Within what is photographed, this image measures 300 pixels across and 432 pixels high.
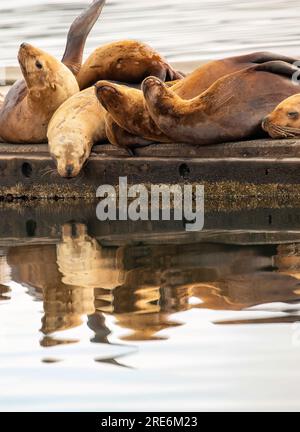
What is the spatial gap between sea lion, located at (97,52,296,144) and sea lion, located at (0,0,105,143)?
980 millimetres

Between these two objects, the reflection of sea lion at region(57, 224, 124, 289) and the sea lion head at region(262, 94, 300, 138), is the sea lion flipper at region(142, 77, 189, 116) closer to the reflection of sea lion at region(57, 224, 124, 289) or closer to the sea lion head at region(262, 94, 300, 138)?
the sea lion head at region(262, 94, 300, 138)

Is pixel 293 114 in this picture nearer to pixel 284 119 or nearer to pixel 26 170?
pixel 284 119

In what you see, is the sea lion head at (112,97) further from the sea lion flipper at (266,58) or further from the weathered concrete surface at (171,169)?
the sea lion flipper at (266,58)

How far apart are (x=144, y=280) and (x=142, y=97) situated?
3862mm

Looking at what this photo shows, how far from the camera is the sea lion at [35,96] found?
48.8 feet

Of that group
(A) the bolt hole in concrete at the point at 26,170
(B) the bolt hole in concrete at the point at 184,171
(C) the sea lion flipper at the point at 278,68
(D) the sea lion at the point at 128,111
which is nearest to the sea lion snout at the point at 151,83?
(D) the sea lion at the point at 128,111

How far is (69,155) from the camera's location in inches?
559

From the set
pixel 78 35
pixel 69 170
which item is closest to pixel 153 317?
pixel 69 170

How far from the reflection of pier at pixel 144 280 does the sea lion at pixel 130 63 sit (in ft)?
9.13

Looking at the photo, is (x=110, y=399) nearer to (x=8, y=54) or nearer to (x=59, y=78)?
(x=59, y=78)

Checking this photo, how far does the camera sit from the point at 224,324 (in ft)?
30.2

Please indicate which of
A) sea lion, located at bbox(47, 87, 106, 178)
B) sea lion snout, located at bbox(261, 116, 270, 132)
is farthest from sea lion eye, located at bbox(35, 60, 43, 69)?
sea lion snout, located at bbox(261, 116, 270, 132)

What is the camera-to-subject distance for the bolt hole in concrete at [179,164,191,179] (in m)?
13.8

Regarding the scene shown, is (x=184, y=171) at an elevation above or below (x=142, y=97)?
below
